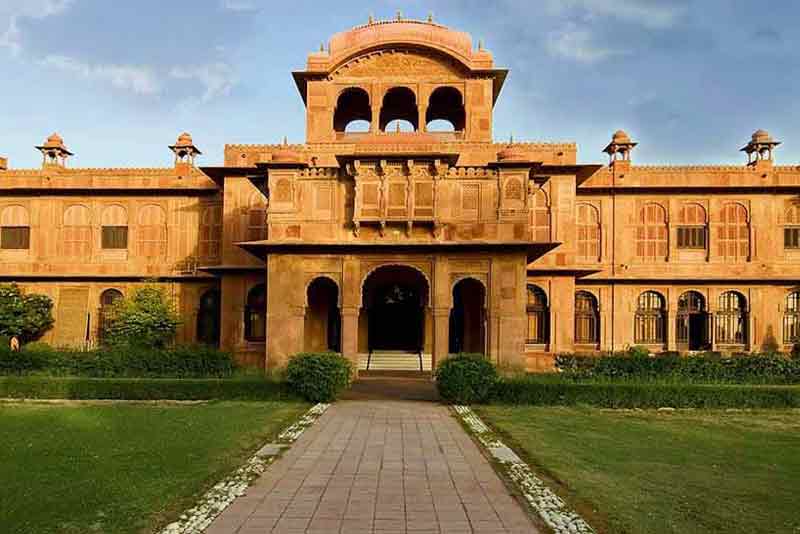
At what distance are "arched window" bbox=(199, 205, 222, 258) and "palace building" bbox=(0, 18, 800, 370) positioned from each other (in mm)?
72

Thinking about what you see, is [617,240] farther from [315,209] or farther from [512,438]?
[512,438]

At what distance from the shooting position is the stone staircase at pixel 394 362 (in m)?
26.7

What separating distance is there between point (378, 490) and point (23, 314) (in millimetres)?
26663

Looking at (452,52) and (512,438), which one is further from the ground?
(452,52)

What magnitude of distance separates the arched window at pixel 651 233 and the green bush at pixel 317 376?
1807 centimetres

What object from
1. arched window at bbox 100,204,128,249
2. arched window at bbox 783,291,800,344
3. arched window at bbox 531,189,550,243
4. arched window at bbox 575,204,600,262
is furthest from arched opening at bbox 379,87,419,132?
arched window at bbox 783,291,800,344

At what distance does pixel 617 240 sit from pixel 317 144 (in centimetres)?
1407

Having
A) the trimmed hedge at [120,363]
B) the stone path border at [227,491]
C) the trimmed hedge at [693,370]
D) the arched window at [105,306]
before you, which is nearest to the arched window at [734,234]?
the trimmed hedge at [693,370]

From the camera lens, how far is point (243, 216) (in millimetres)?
28750

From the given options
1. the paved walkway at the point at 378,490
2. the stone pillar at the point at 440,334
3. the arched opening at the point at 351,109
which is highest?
the arched opening at the point at 351,109

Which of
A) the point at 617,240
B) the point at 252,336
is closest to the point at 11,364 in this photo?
the point at 252,336

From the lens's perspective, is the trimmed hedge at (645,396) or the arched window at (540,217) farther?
the arched window at (540,217)

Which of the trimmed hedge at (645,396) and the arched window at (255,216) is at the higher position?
the arched window at (255,216)

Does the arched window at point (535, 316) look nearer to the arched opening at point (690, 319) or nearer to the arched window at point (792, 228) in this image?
the arched opening at point (690, 319)
